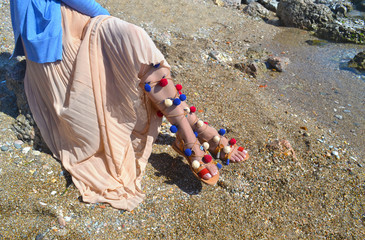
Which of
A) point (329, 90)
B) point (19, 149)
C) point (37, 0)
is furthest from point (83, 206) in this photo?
point (329, 90)

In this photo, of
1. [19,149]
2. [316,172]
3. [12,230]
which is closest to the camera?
[12,230]

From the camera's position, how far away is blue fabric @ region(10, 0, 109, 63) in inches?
90.4

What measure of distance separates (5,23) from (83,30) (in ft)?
10.6

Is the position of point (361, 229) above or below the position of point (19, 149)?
below

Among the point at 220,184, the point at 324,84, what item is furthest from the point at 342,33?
the point at 220,184

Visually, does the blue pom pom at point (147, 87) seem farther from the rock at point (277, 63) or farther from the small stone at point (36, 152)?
the rock at point (277, 63)

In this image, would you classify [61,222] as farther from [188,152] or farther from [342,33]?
[342,33]

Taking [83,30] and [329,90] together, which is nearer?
[83,30]

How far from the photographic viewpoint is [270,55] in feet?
19.1

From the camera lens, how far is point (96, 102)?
93.5 inches

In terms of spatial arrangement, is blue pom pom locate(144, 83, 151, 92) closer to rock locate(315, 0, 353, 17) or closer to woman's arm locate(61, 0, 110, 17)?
woman's arm locate(61, 0, 110, 17)

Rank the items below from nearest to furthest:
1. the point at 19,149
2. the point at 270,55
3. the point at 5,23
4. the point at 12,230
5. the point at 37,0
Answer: the point at 12,230, the point at 37,0, the point at 19,149, the point at 5,23, the point at 270,55

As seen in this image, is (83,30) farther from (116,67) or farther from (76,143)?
(76,143)

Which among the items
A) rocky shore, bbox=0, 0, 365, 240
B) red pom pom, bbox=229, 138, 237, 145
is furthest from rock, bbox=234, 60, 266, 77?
red pom pom, bbox=229, 138, 237, 145
